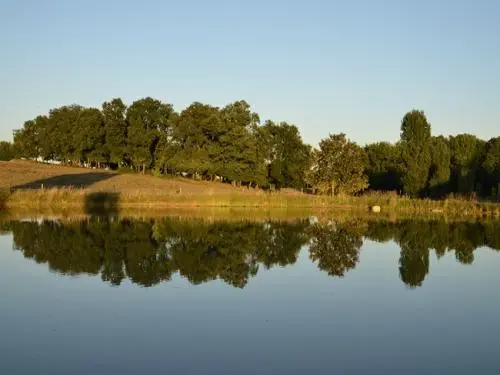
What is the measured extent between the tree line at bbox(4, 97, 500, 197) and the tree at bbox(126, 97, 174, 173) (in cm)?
13

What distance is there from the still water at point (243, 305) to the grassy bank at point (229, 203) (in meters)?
16.4

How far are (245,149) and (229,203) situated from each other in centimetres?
2496

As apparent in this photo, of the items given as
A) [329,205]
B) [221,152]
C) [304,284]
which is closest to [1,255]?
[304,284]

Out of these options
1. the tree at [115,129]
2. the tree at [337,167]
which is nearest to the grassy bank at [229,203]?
the tree at [337,167]

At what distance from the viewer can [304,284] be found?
1486 centimetres

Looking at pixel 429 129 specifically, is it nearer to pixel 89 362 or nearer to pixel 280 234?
pixel 280 234

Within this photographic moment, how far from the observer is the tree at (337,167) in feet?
180

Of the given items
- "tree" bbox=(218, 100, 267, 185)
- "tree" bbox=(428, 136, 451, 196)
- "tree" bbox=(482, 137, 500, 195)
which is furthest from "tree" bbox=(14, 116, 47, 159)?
"tree" bbox=(482, 137, 500, 195)

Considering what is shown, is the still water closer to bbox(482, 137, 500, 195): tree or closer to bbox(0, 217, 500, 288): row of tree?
bbox(0, 217, 500, 288): row of tree

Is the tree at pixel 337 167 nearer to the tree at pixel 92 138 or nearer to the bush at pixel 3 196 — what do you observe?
the bush at pixel 3 196

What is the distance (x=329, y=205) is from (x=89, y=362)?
41081 mm

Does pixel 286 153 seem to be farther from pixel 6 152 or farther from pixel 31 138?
pixel 6 152

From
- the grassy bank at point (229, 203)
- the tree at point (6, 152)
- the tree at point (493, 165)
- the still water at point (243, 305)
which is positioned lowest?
the still water at point (243, 305)

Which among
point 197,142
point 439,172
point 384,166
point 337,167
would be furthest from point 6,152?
point 439,172
